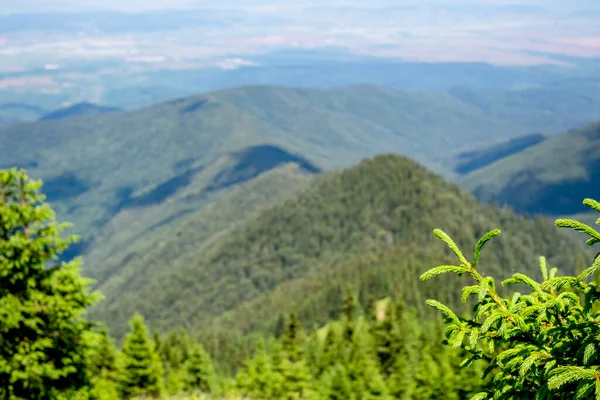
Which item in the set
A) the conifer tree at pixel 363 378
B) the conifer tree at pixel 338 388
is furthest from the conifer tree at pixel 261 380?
the conifer tree at pixel 363 378

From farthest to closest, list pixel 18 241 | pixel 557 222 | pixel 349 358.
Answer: pixel 349 358, pixel 18 241, pixel 557 222

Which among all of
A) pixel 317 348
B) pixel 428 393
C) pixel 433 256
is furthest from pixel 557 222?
pixel 433 256

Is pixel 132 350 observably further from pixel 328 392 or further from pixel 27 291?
pixel 27 291

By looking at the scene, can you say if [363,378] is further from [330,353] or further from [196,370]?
[196,370]

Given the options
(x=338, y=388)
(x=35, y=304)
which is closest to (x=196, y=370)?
(x=338, y=388)

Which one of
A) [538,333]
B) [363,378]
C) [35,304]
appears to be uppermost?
[538,333]

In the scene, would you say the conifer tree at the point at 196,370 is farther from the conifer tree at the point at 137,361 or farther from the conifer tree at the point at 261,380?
the conifer tree at the point at 137,361

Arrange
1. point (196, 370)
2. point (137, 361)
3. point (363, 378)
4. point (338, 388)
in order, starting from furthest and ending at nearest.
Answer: point (196, 370), point (363, 378), point (338, 388), point (137, 361)

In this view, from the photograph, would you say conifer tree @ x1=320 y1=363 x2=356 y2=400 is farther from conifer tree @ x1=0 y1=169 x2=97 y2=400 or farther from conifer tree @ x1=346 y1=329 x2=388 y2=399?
conifer tree @ x1=0 y1=169 x2=97 y2=400
